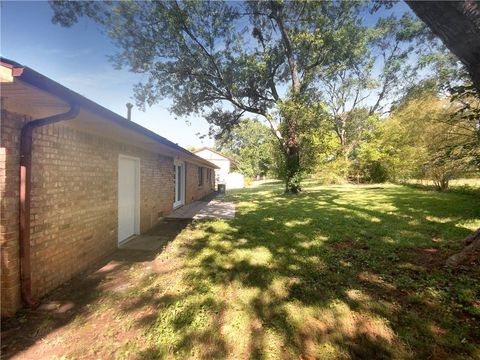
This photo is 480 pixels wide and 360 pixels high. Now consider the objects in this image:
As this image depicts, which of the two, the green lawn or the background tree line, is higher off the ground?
the background tree line

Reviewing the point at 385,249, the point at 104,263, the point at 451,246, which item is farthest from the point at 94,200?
the point at 451,246

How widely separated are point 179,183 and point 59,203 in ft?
26.4

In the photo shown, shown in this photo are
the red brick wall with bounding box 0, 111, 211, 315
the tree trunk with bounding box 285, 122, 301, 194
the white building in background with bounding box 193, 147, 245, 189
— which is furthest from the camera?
the white building in background with bounding box 193, 147, 245, 189

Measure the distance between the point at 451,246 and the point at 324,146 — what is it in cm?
1483

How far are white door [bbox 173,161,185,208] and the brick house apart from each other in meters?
5.43

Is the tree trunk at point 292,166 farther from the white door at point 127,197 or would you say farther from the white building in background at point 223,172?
the white building in background at point 223,172

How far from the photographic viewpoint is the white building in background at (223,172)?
29906 mm

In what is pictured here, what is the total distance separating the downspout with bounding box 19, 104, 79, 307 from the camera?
287 cm

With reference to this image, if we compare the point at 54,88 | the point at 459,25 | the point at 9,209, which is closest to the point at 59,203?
the point at 9,209

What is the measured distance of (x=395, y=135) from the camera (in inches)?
779

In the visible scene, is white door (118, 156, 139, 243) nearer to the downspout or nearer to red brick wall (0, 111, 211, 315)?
red brick wall (0, 111, 211, 315)

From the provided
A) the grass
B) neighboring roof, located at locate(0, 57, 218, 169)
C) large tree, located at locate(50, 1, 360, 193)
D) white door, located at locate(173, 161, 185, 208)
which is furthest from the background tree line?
neighboring roof, located at locate(0, 57, 218, 169)

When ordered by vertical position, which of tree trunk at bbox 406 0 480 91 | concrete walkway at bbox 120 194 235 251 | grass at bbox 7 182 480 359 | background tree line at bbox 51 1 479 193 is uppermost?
background tree line at bbox 51 1 479 193

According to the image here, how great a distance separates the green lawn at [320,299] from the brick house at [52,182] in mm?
1481
